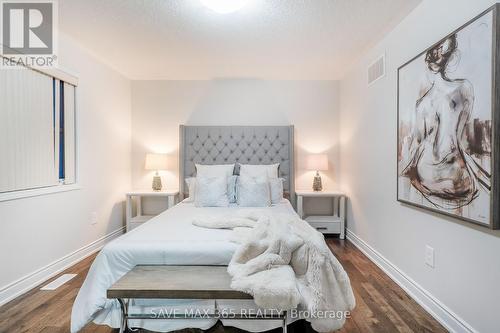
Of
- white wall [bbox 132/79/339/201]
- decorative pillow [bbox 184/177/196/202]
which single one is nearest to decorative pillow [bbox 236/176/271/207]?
decorative pillow [bbox 184/177/196/202]

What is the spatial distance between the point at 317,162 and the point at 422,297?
87.1 inches

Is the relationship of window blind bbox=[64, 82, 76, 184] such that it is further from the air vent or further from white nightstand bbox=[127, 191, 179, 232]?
the air vent

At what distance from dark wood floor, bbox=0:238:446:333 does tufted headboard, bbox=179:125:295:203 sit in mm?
1951

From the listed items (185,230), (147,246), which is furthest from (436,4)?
(147,246)

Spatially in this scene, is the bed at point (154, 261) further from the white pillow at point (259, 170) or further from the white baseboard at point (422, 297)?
the white pillow at point (259, 170)

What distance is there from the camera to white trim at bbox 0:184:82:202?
7.37ft

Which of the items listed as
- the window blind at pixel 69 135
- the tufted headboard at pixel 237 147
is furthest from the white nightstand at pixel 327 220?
the window blind at pixel 69 135

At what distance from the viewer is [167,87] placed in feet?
14.3

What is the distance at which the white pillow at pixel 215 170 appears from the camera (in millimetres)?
3670

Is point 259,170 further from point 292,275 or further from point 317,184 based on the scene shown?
point 292,275

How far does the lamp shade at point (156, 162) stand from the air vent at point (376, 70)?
3067 millimetres

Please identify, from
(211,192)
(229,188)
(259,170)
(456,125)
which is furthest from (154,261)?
(456,125)

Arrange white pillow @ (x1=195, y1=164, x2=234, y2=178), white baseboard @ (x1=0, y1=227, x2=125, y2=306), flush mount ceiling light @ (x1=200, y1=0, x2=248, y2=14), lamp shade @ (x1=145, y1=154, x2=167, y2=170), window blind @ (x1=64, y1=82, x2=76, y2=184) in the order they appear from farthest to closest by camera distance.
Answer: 1. lamp shade @ (x1=145, y1=154, x2=167, y2=170)
2. white pillow @ (x1=195, y1=164, x2=234, y2=178)
3. window blind @ (x1=64, y1=82, x2=76, y2=184)
4. white baseboard @ (x1=0, y1=227, x2=125, y2=306)
5. flush mount ceiling light @ (x1=200, y1=0, x2=248, y2=14)

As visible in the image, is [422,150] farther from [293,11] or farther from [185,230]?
[185,230]
